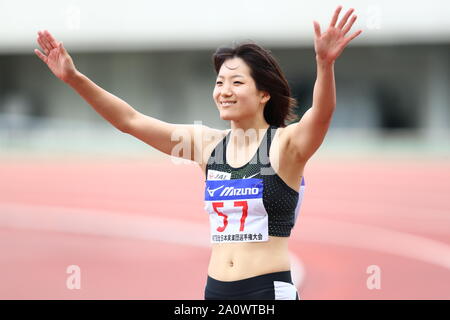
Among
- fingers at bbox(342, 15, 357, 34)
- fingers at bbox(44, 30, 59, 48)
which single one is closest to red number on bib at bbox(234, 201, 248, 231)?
fingers at bbox(342, 15, 357, 34)

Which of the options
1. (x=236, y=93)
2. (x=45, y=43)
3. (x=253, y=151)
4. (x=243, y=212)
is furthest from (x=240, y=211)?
(x=45, y=43)

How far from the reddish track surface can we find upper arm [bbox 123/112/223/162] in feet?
10.6

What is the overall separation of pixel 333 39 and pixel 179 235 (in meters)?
7.48

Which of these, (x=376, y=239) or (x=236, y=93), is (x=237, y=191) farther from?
(x=376, y=239)

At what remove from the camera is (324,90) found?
3.23 m

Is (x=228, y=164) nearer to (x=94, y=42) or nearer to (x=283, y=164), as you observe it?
(x=283, y=164)

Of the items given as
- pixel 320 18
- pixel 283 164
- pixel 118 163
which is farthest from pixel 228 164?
pixel 320 18

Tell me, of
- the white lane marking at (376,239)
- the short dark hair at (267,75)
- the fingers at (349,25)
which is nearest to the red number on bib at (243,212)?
the short dark hair at (267,75)

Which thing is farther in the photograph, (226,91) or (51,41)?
(51,41)

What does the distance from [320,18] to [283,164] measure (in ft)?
71.5

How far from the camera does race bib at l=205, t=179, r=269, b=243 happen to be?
345 cm

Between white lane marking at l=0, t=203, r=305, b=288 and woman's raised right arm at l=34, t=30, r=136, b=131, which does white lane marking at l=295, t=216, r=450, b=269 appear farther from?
woman's raised right arm at l=34, t=30, r=136, b=131

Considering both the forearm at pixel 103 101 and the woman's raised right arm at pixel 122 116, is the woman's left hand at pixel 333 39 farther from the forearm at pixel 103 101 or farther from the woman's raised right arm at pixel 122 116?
the forearm at pixel 103 101

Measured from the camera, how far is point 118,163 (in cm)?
2216
